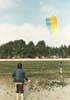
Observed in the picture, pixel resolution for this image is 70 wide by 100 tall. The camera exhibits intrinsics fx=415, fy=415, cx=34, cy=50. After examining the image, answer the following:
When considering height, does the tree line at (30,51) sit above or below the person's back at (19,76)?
above

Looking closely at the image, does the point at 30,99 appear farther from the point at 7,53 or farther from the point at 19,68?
the point at 7,53

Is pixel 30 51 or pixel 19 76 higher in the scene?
pixel 30 51

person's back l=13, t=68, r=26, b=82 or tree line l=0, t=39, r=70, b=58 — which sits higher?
tree line l=0, t=39, r=70, b=58

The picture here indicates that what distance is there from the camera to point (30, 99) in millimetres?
18656

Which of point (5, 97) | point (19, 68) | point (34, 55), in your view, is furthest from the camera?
point (34, 55)

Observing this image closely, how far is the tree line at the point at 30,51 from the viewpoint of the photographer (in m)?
171

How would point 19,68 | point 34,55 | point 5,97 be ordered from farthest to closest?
point 34,55 < point 5,97 < point 19,68

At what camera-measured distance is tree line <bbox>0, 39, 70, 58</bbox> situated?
171m

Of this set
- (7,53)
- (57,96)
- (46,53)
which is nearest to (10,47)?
(7,53)

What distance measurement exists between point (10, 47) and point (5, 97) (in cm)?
16280

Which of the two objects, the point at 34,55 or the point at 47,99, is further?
the point at 34,55

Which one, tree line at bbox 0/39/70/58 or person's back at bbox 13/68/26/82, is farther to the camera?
tree line at bbox 0/39/70/58

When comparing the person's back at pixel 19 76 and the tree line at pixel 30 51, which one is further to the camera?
the tree line at pixel 30 51

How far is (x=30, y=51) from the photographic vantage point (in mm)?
172750
